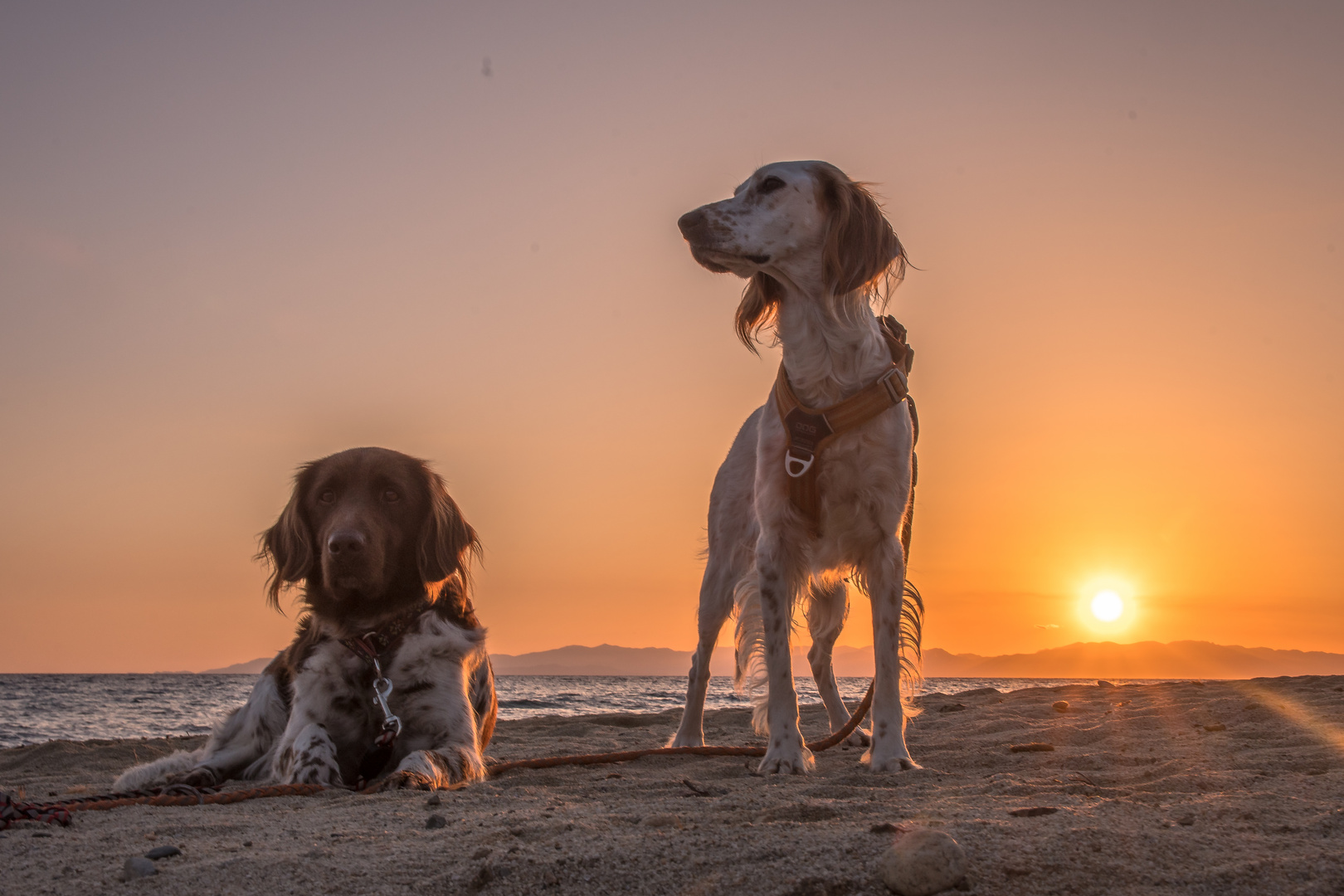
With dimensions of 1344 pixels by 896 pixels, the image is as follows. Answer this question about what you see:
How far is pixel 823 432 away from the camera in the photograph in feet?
12.5

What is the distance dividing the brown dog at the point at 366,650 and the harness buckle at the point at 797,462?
1.59 m

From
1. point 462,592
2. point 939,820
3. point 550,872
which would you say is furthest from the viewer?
point 462,592

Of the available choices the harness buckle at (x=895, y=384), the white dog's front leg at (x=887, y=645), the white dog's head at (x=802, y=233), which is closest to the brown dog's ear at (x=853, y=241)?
the white dog's head at (x=802, y=233)

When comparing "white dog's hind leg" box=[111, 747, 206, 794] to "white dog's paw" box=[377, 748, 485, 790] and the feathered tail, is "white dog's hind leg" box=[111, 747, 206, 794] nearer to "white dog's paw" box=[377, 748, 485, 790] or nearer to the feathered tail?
"white dog's paw" box=[377, 748, 485, 790]

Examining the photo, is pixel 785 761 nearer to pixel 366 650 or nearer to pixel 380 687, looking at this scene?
pixel 380 687

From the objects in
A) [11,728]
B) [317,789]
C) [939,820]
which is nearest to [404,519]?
[317,789]

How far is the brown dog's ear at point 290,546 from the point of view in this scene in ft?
13.6

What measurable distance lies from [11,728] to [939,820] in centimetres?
1601

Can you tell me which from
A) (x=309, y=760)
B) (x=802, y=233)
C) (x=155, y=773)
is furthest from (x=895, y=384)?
(x=155, y=773)

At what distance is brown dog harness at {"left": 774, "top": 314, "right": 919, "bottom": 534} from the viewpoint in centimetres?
378

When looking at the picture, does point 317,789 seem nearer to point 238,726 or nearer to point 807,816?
point 238,726

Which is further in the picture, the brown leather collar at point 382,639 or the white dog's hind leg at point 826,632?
the white dog's hind leg at point 826,632

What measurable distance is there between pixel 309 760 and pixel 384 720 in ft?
1.07

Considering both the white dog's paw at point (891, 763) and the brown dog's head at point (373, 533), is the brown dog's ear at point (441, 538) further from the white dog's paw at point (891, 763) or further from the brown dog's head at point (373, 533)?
the white dog's paw at point (891, 763)
